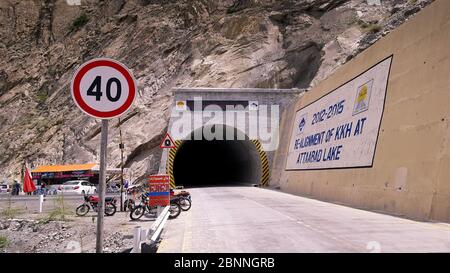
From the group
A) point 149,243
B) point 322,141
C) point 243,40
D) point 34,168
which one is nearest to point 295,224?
point 149,243

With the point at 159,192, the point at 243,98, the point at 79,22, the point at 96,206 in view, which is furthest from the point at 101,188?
the point at 79,22

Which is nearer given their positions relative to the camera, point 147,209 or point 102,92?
point 102,92

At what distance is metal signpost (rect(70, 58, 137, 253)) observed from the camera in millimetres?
4996

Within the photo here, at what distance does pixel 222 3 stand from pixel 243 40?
27.5 ft

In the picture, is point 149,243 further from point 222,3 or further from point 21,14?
point 21,14

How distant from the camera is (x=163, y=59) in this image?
137ft

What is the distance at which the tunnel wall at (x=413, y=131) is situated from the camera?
1043cm

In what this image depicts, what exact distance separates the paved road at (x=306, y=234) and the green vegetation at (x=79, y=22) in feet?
154

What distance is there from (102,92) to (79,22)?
53.2m

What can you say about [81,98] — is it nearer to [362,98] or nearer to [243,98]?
[362,98]

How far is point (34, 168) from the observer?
38562mm

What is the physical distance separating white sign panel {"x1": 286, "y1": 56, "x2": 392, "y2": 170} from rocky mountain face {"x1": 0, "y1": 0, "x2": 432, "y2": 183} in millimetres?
11467

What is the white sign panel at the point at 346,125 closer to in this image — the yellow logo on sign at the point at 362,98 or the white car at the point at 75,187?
the yellow logo on sign at the point at 362,98

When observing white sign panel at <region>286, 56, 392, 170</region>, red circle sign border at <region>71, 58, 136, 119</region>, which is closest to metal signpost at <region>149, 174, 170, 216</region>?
white sign panel at <region>286, 56, 392, 170</region>
